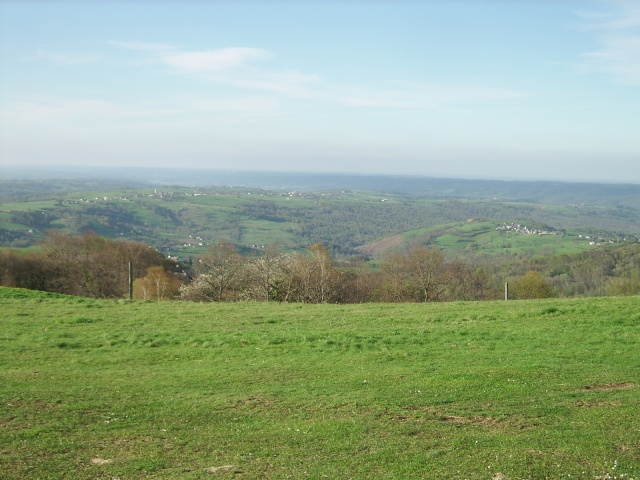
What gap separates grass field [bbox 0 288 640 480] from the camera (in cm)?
902

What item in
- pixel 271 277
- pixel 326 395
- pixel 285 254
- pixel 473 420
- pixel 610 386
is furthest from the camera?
pixel 285 254

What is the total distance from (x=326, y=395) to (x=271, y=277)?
3311 centimetres

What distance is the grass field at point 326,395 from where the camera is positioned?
29.6 ft

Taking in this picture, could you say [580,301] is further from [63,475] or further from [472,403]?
[63,475]

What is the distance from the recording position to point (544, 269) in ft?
281

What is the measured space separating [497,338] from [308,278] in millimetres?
28715

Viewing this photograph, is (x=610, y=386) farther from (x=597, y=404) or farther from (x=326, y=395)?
(x=326, y=395)

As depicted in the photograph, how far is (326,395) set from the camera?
12.9m

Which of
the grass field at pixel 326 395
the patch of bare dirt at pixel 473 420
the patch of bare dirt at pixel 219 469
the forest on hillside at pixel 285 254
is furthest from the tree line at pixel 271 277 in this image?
the patch of bare dirt at pixel 219 469

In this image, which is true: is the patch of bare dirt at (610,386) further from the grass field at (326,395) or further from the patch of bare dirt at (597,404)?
the patch of bare dirt at (597,404)

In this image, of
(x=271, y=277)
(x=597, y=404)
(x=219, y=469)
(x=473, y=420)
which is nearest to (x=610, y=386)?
(x=597, y=404)

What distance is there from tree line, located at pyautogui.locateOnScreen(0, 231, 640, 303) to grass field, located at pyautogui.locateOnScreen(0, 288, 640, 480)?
2306 centimetres

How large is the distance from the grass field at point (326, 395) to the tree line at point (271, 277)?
75.7 ft

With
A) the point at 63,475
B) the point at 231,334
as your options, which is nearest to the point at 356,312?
the point at 231,334
